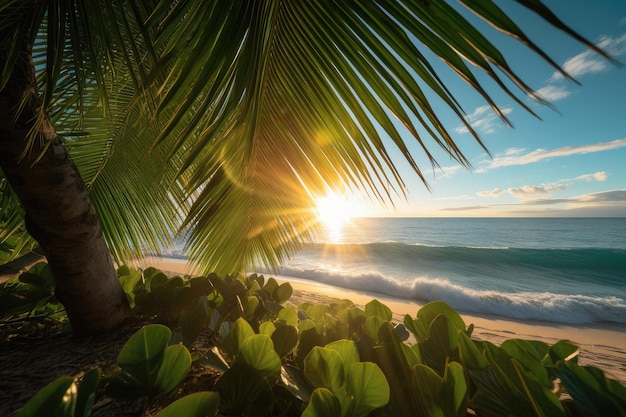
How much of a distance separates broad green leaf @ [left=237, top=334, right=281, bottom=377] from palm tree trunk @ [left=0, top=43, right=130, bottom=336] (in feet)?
3.01

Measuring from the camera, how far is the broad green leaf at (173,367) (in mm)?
476

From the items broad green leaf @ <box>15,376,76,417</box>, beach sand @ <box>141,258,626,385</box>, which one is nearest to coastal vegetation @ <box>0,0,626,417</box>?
broad green leaf @ <box>15,376,76,417</box>

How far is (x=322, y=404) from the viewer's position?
39 cm

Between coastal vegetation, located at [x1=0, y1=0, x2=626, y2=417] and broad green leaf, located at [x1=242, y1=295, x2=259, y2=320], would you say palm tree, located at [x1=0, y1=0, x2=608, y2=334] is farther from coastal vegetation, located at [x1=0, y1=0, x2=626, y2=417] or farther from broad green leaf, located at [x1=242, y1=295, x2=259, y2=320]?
broad green leaf, located at [x1=242, y1=295, x2=259, y2=320]

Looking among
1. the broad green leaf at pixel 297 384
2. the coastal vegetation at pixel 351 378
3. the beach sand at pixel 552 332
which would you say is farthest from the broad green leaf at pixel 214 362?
the beach sand at pixel 552 332

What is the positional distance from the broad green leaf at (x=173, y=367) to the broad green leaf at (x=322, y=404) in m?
0.22

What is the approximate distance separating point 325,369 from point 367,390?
0.31ft

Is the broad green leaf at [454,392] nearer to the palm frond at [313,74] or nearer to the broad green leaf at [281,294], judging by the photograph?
the palm frond at [313,74]

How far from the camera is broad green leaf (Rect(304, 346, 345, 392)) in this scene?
1.61ft

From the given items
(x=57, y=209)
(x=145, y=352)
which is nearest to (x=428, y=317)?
(x=145, y=352)

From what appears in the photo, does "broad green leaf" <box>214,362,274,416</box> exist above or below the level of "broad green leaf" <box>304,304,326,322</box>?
below

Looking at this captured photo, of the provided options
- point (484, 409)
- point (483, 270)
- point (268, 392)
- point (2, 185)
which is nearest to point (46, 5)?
point (268, 392)

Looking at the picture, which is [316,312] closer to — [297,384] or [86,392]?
[297,384]

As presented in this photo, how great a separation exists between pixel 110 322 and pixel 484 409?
1254mm
